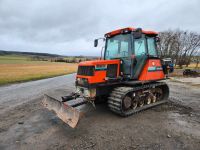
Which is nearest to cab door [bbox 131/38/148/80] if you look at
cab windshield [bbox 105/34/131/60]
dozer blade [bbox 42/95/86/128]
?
cab windshield [bbox 105/34/131/60]

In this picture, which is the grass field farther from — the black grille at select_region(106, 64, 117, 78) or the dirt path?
the black grille at select_region(106, 64, 117, 78)

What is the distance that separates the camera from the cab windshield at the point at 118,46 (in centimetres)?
707

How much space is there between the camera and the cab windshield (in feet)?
23.2

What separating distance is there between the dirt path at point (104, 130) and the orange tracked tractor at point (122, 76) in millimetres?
489

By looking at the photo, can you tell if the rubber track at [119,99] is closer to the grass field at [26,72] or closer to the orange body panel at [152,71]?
the orange body panel at [152,71]

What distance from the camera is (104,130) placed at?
5.56m

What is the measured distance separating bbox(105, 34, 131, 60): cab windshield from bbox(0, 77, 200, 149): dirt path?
2.43 metres

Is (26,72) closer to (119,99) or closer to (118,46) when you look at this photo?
(118,46)

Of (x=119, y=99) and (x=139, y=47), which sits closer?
(x=119, y=99)

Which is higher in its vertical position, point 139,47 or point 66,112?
point 139,47

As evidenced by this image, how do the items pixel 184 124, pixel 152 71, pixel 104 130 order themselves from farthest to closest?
pixel 152 71 < pixel 184 124 < pixel 104 130

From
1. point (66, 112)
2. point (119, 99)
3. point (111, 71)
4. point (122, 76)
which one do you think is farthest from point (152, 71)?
point (66, 112)

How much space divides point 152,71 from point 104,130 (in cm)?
359

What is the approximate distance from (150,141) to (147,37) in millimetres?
4470
